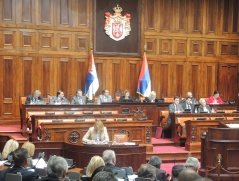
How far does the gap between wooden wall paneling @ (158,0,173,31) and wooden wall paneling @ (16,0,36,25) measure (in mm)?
4692

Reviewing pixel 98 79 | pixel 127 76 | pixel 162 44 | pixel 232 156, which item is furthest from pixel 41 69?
pixel 232 156

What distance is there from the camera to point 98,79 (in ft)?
49.8

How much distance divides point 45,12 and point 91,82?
2.84 metres

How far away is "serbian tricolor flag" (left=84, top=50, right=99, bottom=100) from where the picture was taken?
14.6 m

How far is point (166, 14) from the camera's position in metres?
16.0

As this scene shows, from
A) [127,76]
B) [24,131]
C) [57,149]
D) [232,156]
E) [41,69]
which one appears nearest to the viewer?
[232,156]

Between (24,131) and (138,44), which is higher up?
(138,44)

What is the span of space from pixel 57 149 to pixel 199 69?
333 inches

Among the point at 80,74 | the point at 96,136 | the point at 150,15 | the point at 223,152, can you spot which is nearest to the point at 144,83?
the point at 80,74

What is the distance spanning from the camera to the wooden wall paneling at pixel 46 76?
1445 cm

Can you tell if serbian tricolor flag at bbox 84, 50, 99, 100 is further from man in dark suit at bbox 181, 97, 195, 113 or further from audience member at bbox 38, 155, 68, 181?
audience member at bbox 38, 155, 68, 181

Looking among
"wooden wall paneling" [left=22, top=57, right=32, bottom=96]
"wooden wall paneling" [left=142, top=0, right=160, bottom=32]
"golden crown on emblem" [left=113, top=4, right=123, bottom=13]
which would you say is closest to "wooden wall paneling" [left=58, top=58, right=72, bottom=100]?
"wooden wall paneling" [left=22, top=57, right=32, bottom=96]

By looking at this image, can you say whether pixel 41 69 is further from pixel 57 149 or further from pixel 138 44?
pixel 57 149

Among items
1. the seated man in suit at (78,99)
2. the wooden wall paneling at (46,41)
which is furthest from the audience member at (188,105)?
the wooden wall paneling at (46,41)
